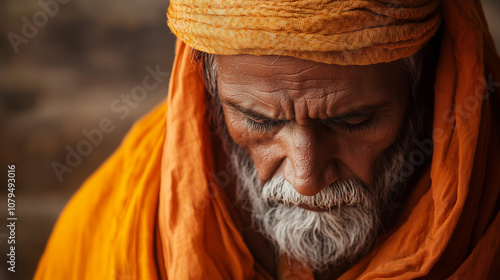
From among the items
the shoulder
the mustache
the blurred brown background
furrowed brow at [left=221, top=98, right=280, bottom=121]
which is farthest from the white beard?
the blurred brown background

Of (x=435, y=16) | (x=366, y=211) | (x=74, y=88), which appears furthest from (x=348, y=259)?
(x=74, y=88)

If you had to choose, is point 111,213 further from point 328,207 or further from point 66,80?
point 66,80

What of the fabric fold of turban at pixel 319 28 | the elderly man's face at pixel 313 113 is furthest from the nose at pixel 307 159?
the fabric fold of turban at pixel 319 28

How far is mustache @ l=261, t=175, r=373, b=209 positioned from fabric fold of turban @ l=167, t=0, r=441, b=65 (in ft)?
1.10

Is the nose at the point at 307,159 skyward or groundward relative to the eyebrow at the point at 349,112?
groundward

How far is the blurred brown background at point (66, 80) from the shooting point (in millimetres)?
2621

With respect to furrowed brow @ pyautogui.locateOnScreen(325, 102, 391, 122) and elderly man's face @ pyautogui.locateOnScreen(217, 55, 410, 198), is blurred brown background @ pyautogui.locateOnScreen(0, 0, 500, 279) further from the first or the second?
furrowed brow @ pyautogui.locateOnScreen(325, 102, 391, 122)

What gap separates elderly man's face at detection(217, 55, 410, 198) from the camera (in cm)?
112

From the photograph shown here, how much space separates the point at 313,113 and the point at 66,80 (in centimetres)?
202

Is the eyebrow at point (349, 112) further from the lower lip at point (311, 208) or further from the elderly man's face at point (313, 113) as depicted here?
the lower lip at point (311, 208)

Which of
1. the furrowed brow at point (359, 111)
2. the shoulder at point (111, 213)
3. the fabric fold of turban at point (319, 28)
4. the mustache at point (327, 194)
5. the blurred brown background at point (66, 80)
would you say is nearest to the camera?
the fabric fold of turban at point (319, 28)

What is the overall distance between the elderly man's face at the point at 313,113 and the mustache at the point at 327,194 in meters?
0.02

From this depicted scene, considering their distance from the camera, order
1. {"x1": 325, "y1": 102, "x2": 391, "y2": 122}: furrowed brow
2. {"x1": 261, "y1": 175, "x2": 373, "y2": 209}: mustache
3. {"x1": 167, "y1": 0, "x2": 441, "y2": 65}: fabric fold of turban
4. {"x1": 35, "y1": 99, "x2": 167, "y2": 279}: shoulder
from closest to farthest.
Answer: {"x1": 167, "y1": 0, "x2": 441, "y2": 65}: fabric fold of turban
{"x1": 325, "y1": 102, "x2": 391, "y2": 122}: furrowed brow
{"x1": 261, "y1": 175, "x2": 373, "y2": 209}: mustache
{"x1": 35, "y1": 99, "x2": 167, "y2": 279}: shoulder

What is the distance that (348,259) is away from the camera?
1468 millimetres
